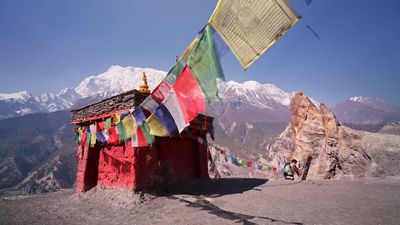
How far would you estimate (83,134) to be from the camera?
532 inches

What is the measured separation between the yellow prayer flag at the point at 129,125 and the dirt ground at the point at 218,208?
269 cm

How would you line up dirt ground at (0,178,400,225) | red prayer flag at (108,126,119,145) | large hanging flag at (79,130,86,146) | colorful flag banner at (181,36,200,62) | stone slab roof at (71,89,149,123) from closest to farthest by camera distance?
colorful flag banner at (181,36,200,62) < dirt ground at (0,178,400,225) < red prayer flag at (108,126,119,145) < stone slab roof at (71,89,149,123) < large hanging flag at (79,130,86,146)

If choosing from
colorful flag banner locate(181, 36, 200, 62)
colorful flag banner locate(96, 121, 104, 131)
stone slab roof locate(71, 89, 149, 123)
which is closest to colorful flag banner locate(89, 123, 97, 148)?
colorful flag banner locate(96, 121, 104, 131)

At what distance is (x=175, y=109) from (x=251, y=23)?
10.5 feet

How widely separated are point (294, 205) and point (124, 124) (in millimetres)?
7164

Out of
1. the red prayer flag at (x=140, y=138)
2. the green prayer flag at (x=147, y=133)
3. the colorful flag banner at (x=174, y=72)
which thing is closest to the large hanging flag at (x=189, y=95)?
the colorful flag banner at (x=174, y=72)

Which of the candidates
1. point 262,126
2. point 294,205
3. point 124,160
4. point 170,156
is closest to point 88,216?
point 124,160

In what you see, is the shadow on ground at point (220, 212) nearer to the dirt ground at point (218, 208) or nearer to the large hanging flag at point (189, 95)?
the dirt ground at point (218, 208)

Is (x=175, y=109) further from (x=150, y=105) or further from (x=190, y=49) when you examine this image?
(x=190, y=49)

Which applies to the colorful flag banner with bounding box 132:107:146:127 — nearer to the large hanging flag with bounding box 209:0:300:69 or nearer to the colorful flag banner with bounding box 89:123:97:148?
the colorful flag banner with bounding box 89:123:97:148

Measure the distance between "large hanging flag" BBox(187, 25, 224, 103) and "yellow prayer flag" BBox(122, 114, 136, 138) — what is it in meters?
4.48

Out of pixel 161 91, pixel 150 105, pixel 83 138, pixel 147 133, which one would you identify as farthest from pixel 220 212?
pixel 83 138

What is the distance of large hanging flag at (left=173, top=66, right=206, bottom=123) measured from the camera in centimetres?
622

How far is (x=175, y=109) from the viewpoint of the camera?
7031 millimetres
